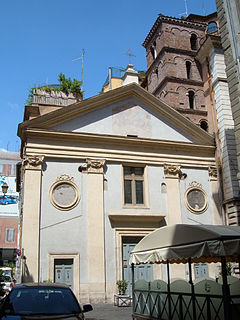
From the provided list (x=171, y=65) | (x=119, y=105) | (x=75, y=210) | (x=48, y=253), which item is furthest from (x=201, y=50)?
(x=48, y=253)

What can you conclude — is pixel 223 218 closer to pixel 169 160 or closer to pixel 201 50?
pixel 169 160

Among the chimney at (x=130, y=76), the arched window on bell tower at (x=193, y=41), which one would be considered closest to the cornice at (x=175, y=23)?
the arched window on bell tower at (x=193, y=41)

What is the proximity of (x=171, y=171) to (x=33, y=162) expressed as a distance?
7.23m

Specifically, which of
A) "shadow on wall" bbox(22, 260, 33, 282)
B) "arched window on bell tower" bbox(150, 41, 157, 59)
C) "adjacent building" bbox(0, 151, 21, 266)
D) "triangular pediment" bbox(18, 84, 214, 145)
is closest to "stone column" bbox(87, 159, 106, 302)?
"triangular pediment" bbox(18, 84, 214, 145)

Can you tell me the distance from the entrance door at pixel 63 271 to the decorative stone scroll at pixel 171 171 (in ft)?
22.3

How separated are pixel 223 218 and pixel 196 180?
2467mm

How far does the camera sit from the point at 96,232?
54.2ft

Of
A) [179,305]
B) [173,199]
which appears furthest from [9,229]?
[179,305]

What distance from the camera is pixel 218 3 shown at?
13.3 m

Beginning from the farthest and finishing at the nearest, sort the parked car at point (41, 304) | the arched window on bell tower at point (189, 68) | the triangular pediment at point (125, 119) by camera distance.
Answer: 1. the arched window on bell tower at point (189, 68)
2. the triangular pediment at point (125, 119)
3. the parked car at point (41, 304)

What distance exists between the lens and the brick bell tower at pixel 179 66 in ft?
80.4

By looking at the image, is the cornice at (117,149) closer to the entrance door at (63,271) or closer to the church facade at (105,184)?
the church facade at (105,184)

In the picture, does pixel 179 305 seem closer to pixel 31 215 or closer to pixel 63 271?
pixel 63 271

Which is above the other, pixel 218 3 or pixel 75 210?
pixel 218 3
